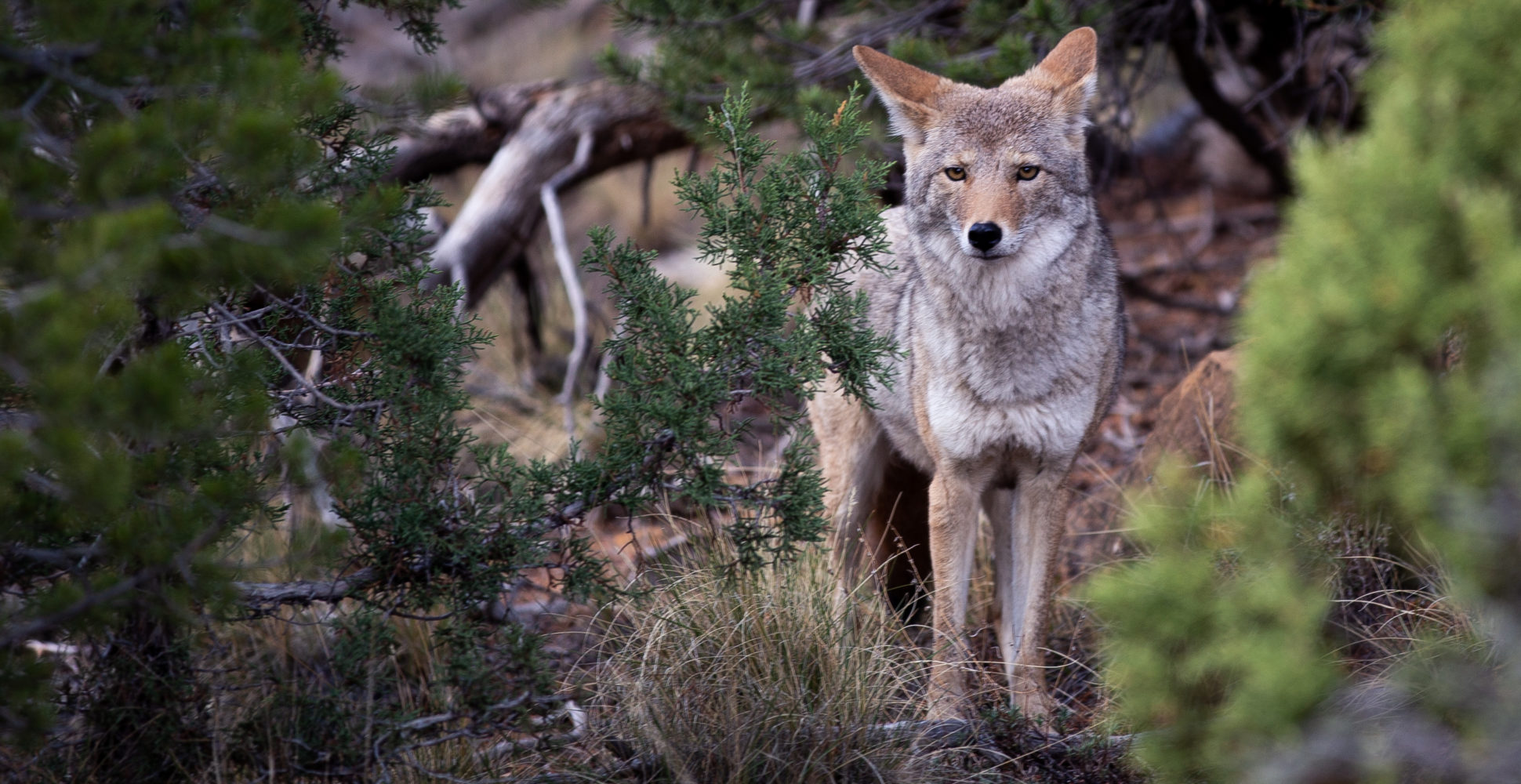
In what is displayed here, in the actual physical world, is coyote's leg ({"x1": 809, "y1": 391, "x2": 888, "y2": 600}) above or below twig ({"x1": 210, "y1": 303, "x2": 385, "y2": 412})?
below

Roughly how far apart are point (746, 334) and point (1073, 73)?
1.98m

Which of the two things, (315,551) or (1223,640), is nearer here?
(1223,640)

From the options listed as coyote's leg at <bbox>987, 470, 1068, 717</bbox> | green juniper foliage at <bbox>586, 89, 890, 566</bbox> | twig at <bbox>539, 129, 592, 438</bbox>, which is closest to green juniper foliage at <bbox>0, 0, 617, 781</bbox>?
green juniper foliage at <bbox>586, 89, 890, 566</bbox>

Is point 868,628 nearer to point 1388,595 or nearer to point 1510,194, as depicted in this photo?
point 1388,595

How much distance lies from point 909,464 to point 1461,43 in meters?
3.51

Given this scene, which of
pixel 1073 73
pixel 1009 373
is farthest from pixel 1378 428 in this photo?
pixel 1073 73

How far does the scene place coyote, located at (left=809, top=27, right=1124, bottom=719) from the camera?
4.09 m

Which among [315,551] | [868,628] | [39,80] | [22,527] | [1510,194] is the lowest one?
[868,628]

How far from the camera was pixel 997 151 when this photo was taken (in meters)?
4.08

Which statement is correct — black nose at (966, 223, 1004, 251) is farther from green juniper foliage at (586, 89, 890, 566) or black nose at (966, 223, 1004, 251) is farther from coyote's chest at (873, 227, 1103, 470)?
green juniper foliage at (586, 89, 890, 566)

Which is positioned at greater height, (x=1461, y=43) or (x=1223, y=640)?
(x=1461, y=43)

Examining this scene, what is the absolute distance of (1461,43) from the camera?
207cm

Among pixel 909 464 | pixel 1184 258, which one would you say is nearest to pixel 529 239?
pixel 909 464

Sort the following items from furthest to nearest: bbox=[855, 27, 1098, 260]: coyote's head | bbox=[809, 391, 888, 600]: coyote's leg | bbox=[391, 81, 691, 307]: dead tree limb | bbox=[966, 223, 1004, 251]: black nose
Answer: bbox=[391, 81, 691, 307]: dead tree limb < bbox=[809, 391, 888, 600]: coyote's leg < bbox=[855, 27, 1098, 260]: coyote's head < bbox=[966, 223, 1004, 251]: black nose
